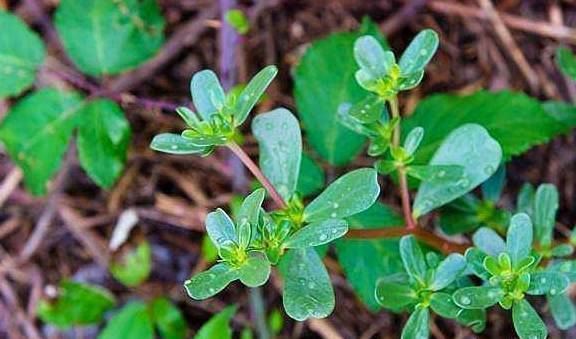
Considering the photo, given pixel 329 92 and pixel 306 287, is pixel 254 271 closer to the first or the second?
pixel 306 287

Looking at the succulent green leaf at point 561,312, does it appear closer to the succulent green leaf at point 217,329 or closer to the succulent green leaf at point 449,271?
the succulent green leaf at point 449,271

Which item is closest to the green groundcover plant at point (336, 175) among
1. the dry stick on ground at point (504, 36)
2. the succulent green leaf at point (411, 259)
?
the succulent green leaf at point (411, 259)

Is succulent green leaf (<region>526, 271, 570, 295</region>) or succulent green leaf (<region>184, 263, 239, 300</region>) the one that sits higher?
succulent green leaf (<region>184, 263, 239, 300</region>)

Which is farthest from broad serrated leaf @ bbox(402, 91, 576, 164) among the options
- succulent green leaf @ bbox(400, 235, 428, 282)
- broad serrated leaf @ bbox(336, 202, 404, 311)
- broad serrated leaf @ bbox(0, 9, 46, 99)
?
broad serrated leaf @ bbox(0, 9, 46, 99)

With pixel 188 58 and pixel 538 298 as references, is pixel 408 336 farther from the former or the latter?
pixel 188 58

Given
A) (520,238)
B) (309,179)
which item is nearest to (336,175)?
(309,179)

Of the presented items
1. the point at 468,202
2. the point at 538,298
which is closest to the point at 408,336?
the point at 468,202

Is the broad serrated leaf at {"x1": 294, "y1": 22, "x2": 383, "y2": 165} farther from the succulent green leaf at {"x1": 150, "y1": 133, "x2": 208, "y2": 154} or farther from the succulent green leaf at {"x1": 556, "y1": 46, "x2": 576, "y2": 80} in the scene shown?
the succulent green leaf at {"x1": 150, "y1": 133, "x2": 208, "y2": 154}

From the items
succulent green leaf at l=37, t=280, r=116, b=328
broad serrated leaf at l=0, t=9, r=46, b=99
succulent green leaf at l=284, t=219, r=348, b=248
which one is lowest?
succulent green leaf at l=37, t=280, r=116, b=328
